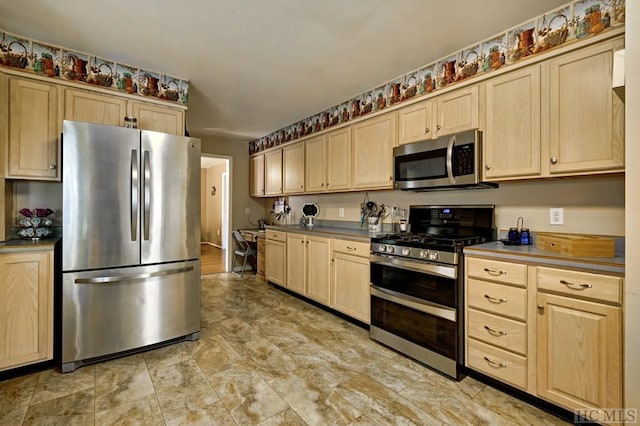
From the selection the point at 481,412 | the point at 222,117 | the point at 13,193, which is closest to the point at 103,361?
the point at 13,193

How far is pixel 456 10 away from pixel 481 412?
8.22 feet

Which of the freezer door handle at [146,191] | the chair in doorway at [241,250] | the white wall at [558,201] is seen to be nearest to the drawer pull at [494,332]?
the white wall at [558,201]

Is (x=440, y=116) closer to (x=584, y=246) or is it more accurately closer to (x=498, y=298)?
(x=584, y=246)

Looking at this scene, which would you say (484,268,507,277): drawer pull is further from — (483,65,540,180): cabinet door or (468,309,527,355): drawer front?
(483,65,540,180): cabinet door

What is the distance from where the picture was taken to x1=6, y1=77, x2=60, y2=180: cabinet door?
2.32 meters

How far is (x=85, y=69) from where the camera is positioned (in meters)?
2.58

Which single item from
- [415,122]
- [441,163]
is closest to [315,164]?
[415,122]

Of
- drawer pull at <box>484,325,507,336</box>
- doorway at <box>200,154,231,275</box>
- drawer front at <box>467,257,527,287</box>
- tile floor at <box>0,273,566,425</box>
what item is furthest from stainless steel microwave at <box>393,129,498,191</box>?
doorway at <box>200,154,231,275</box>

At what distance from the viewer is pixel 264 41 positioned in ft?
7.66

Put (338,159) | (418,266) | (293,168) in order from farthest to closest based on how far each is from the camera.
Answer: (293,168), (338,159), (418,266)

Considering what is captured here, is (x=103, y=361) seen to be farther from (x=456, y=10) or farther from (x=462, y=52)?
(x=462, y=52)

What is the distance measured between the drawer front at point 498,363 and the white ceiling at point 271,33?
87.8 inches

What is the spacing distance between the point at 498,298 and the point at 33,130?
368cm

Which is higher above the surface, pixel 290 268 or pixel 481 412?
pixel 290 268
